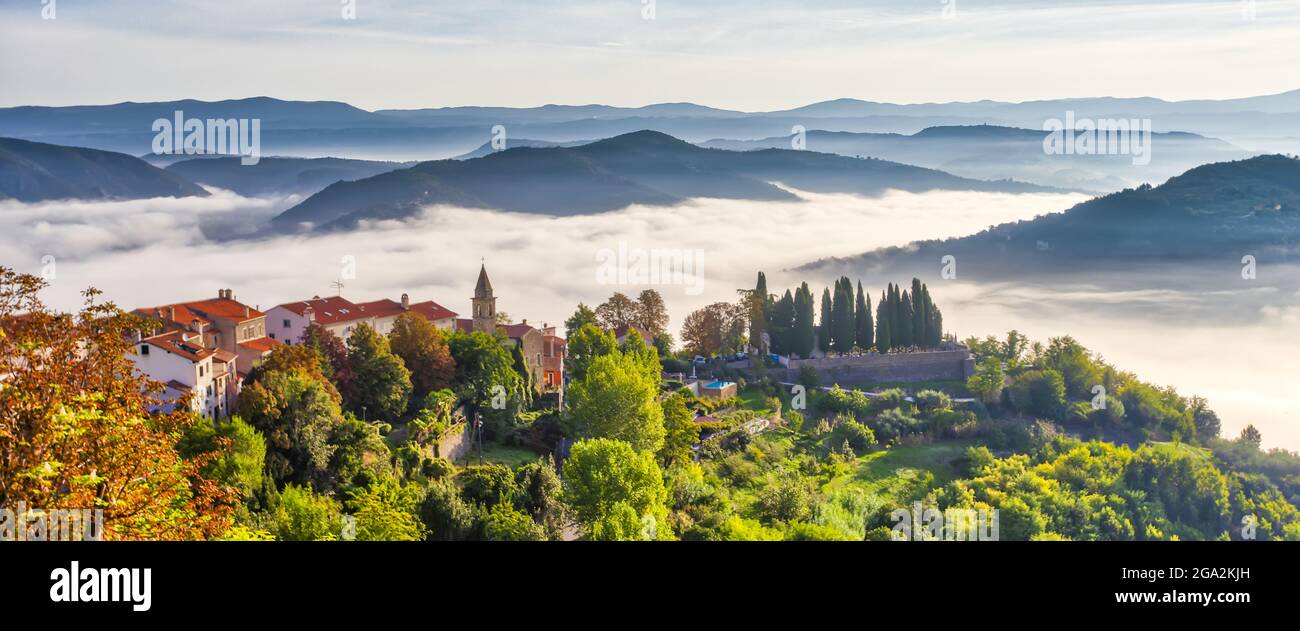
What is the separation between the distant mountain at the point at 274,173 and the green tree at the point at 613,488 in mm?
28343

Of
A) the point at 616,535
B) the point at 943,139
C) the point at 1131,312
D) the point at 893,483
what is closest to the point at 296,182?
the point at 893,483

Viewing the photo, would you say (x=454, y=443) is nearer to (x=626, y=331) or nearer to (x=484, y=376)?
(x=484, y=376)

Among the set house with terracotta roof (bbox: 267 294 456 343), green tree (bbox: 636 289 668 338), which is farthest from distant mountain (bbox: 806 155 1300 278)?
house with terracotta roof (bbox: 267 294 456 343)

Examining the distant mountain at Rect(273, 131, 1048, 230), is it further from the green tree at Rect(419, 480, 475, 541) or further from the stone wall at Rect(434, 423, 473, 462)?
the green tree at Rect(419, 480, 475, 541)

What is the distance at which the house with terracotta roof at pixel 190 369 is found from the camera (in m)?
15.0

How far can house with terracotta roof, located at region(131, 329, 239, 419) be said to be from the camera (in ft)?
49.2

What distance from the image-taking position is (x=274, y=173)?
132 feet

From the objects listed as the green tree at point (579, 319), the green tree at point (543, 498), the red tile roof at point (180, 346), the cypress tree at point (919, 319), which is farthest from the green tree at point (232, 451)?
the cypress tree at point (919, 319)

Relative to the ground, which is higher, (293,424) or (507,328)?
(507,328)

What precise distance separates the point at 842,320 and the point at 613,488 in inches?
608

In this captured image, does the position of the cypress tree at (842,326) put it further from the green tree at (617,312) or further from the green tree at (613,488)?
the green tree at (613,488)

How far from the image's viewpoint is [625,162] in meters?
52.0

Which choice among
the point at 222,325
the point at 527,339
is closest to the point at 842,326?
the point at 527,339
